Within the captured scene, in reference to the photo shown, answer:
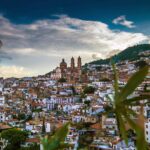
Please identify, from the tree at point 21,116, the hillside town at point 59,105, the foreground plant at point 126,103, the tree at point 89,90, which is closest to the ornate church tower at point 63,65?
the hillside town at point 59,105

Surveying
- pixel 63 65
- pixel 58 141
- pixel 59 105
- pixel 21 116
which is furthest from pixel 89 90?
pixel 58 141

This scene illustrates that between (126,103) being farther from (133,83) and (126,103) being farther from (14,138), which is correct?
(14,138)

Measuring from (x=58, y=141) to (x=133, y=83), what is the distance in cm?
27

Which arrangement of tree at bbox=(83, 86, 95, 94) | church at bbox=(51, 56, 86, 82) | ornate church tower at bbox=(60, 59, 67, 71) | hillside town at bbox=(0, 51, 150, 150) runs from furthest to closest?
ornate church tower at bbox=(60, 59, 67, 71), church at bbox=(51, 56, 86, 82), tree at bbox=(83, 86, 95, 94), hillside town at bbox=(0, 51, 150, 150)

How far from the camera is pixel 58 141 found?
1.14 metres

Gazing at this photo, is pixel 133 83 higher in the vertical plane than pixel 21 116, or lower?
lower

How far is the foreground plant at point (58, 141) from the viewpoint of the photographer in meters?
1.10

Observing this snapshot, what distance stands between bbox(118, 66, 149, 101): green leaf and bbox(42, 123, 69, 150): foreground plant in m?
0.18

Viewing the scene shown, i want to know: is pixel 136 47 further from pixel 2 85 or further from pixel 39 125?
pixel 39 125

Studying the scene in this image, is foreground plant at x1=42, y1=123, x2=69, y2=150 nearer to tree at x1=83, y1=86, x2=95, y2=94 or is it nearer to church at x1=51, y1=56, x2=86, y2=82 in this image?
tree at x1=83, y1=86, x2=95, y2=94

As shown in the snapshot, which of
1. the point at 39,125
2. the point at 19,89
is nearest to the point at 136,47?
the point at 19,89

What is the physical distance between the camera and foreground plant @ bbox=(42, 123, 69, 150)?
1.10 metres

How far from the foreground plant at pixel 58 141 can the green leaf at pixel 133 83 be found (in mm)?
177

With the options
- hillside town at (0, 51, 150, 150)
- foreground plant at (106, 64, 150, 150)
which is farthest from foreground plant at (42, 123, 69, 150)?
hillside town at (0, 51, 150, 150)
